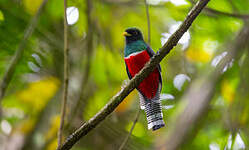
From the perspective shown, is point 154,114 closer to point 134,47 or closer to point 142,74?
point 142,74

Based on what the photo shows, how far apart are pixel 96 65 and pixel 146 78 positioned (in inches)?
106

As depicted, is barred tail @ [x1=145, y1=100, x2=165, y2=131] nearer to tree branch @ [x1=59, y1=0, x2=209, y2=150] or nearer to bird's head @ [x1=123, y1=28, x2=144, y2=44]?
tree branch @ [x1=59, y1=0, x2=209, y2=150]

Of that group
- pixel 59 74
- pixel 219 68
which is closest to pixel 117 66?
pixel 59 74

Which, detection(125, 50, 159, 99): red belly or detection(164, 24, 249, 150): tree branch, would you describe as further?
detection(125, 50, 159, 99): red belly

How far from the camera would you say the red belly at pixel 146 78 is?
8.09ft

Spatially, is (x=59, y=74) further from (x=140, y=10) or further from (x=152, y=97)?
(x=152, y=97)

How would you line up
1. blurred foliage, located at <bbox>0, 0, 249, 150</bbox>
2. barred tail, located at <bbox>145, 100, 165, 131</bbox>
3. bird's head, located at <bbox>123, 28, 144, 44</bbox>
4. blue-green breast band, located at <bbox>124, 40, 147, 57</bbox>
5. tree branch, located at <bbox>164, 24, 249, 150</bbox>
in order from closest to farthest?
tree branch, located at <bbox>164, 24, 249, 150</bbox> → barred tail, located at <bbox>145, 100, 165, 131</bbox> → blue-green breast band, located at <bbox>124, 40, 147, 57</bbox> → bird's head, located at <bbox>123, 28, 144, 44</bbox> → blurred foliage, located at <bbox>0, 0, 249, 150</bbox>

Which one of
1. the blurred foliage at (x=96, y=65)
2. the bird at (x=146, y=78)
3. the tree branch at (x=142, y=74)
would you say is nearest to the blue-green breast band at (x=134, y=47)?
the bird at (x=146, y=78)

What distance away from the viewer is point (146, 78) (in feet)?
8.42

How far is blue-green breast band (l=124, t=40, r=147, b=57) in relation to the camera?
290 cm

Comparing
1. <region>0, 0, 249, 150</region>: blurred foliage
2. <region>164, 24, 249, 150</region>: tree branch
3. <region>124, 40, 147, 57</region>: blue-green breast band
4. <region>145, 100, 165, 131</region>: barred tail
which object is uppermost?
<region>164, 24, 249, 150</region>: tree branch

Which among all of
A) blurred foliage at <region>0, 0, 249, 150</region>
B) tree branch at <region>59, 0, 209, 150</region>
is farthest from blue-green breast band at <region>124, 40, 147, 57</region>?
tree branch at <region>59, 0, 209, 150</region>

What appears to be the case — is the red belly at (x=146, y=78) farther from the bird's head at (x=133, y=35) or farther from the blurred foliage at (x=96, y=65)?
the blurred foliage at (x=96, y=65)

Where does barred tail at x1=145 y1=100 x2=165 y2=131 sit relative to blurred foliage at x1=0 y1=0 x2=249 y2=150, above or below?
above
